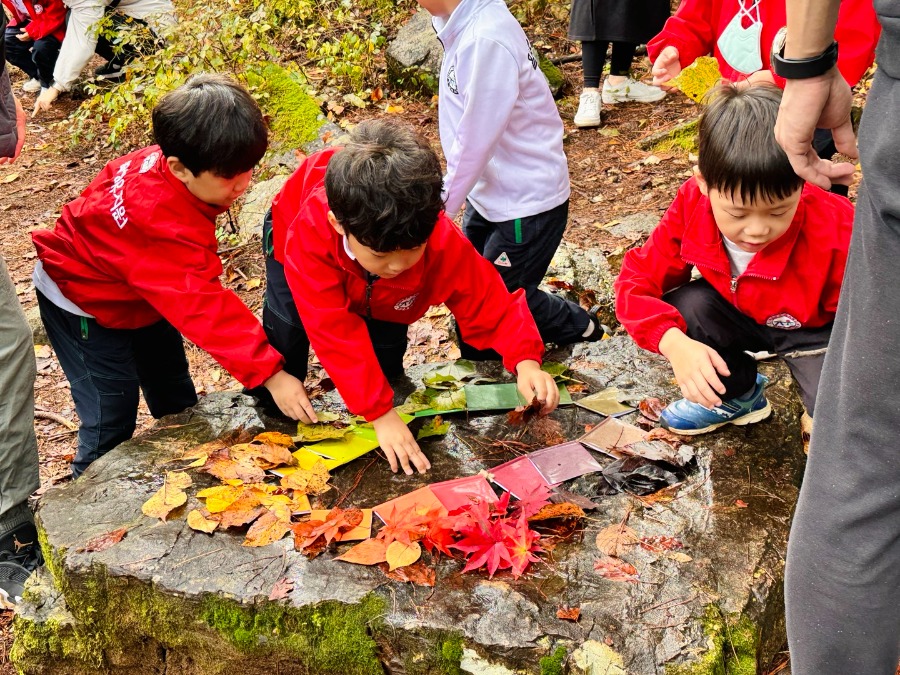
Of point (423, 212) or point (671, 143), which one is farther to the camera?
point (671, 143)

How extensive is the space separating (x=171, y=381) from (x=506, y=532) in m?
1.84

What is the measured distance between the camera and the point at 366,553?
7.76ft

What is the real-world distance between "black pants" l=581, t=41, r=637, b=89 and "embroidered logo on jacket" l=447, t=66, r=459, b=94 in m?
2.94

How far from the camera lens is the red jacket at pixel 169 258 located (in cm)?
288

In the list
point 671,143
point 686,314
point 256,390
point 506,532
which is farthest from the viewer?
point 671,143

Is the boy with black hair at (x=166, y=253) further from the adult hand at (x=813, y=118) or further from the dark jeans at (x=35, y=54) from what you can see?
the dark jeans at (x=35, y=54)

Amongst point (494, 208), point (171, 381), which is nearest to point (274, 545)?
point (171, 381)

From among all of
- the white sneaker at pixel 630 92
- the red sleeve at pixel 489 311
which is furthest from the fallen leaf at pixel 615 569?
the white sneaker at pixel 630 92

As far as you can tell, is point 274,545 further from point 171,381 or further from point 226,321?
point 171,381

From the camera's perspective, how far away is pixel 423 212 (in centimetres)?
245

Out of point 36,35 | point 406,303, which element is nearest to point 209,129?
point 406,303

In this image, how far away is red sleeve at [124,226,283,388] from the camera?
9.45 ft

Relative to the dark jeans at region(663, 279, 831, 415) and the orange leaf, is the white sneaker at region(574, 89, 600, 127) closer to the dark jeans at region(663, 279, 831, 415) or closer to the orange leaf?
the dark jeans at region(663, 279, 831, 415)

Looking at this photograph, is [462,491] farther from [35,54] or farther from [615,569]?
[35,54]
